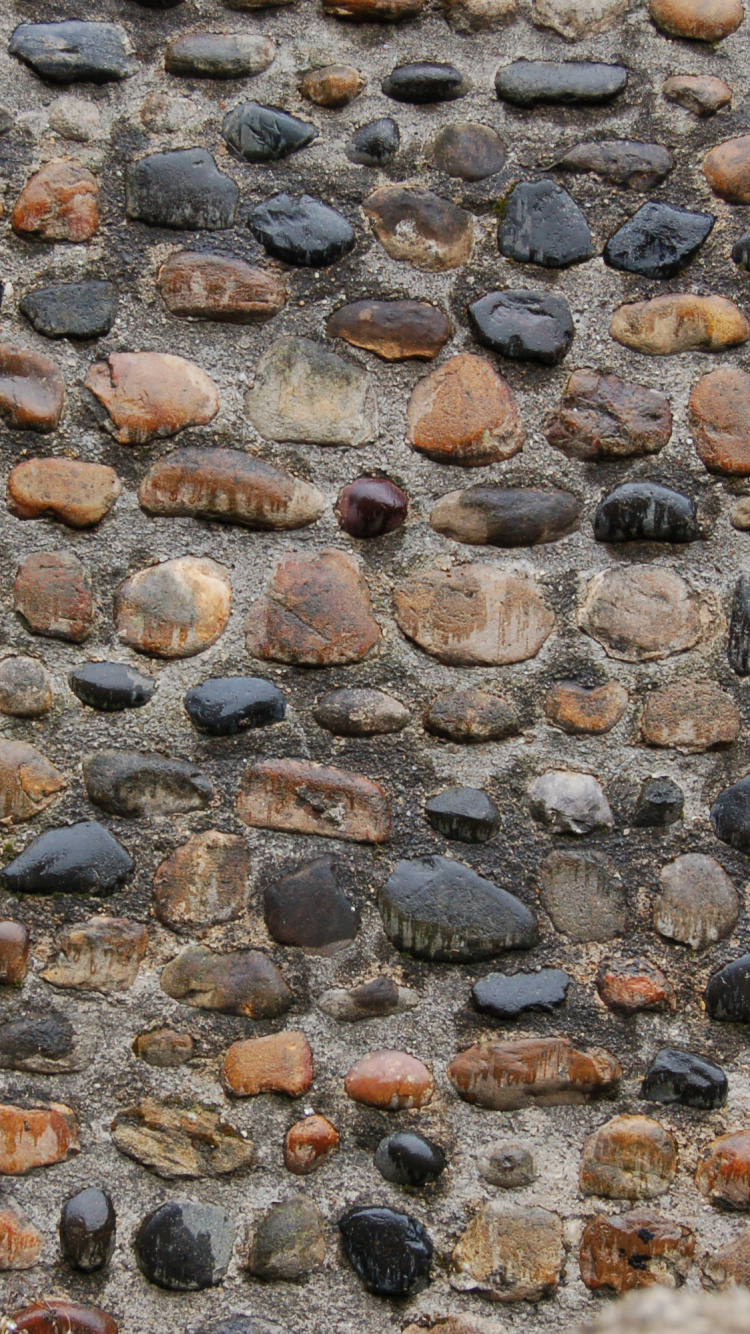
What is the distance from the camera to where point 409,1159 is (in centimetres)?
129

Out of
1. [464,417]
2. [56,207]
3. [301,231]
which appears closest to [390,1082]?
[464,417]

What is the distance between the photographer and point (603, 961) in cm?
134

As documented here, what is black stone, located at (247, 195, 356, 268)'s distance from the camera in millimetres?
1398

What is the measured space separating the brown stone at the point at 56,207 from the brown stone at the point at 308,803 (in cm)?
77

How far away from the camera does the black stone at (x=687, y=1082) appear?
132 centimetres

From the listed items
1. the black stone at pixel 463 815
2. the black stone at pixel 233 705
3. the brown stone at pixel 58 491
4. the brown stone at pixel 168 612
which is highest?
the brown stone at pixel 58 491

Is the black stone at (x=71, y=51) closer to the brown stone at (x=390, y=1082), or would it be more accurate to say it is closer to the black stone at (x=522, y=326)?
the black stone at (x=522, y=326)

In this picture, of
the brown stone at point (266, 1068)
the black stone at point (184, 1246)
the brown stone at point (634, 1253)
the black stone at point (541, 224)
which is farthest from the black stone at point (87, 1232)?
the black stone at point (541, 224)

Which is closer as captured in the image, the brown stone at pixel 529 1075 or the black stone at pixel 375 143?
the brown stone at pixel 529 1075

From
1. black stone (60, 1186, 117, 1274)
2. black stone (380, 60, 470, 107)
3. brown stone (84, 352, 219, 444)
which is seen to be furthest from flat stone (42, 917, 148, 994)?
black stone (380, 60, 470, 107)

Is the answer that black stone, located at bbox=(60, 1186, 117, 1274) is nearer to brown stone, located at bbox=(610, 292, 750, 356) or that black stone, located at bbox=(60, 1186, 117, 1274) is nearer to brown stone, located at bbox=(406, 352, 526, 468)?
brown stone, located at bbox=(406, 352, 526, 468)

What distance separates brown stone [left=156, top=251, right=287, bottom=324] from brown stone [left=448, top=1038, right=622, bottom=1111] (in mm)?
1021

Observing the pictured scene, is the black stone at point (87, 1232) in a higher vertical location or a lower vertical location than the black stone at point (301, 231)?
lower

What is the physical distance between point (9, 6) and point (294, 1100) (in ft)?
4.93
